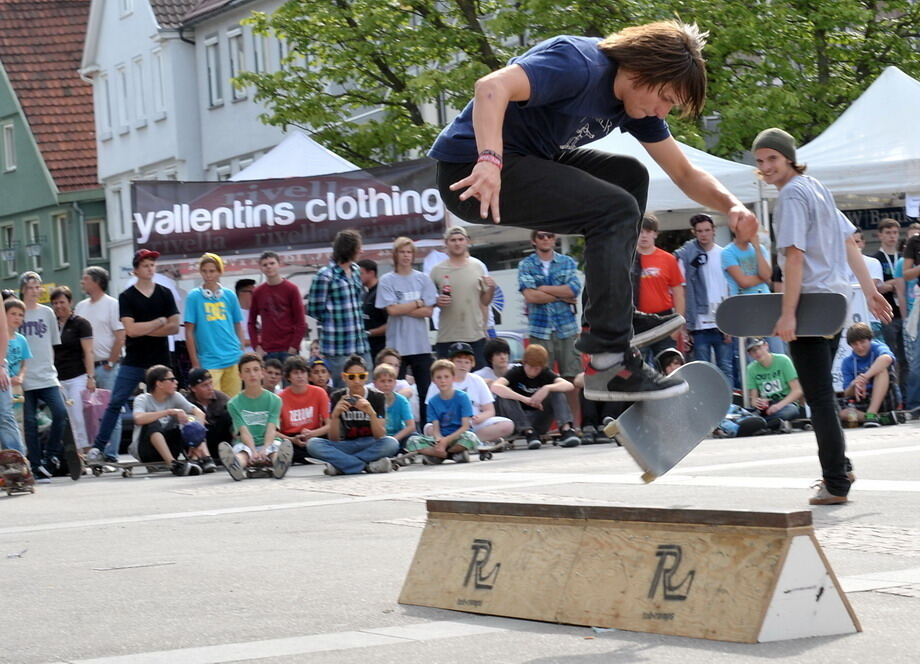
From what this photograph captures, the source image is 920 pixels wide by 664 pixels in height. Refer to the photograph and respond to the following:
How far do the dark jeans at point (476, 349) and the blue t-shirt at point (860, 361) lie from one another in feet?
11.1

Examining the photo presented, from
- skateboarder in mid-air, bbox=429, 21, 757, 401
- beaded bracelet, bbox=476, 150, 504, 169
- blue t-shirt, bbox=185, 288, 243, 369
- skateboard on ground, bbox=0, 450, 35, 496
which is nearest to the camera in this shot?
beaded bracelet, bbox=476, 150, 504, 169

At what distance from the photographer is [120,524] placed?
8898 mm

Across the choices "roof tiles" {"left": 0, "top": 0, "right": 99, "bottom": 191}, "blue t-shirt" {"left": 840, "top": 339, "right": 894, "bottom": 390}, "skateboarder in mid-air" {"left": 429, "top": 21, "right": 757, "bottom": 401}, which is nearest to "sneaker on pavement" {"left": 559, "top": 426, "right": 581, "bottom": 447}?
"blue t-shirt" {"left": 840, "top": 339, "right": 894, "bottom": 390}

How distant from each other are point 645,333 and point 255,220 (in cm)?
1099

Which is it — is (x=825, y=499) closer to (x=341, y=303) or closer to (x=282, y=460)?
(x=282, y=460)

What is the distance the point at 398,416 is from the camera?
43.8 ft

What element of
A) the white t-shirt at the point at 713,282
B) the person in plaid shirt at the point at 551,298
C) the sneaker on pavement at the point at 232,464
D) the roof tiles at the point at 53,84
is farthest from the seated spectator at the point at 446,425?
the roof tiles at the point at 53,84

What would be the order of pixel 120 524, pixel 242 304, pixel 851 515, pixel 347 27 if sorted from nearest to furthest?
pixel 851 515 → pixel 120 524 → pixel 242 304 → pixel 347 27

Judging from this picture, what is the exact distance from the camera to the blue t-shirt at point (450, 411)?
43.2 ft

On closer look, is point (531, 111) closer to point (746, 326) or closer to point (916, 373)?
point (746, 326)

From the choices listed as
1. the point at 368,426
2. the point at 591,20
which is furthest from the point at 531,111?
the point at 591,20

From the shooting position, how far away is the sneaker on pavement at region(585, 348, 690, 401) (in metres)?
5.86

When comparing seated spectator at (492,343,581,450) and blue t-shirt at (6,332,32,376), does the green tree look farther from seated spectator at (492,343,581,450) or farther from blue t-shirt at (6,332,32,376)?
blue t-shirt at (6,332,32,376)

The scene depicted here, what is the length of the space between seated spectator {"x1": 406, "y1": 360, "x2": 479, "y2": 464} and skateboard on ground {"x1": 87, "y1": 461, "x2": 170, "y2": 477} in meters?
Answer: 2.34
